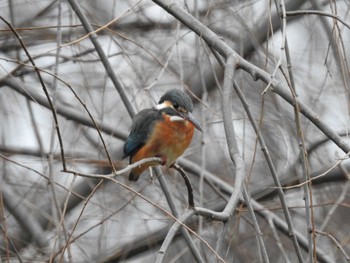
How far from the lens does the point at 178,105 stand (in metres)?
3.66

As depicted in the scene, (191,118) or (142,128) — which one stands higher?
(142,128)

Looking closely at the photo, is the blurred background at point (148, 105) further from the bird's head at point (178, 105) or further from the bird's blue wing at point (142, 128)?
the bird's head at point (178, 105)

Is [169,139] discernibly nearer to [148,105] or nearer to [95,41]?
[148,105]

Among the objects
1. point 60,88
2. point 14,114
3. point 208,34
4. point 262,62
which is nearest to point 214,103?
point 262,62

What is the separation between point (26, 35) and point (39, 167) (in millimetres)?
827

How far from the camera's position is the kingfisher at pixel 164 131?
3.71 metres

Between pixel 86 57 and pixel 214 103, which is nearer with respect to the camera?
pixel 86 57

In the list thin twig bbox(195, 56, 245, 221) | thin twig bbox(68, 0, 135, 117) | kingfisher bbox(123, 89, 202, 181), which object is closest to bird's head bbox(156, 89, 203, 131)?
kingfisher bbox(123, 89, 202, 181)

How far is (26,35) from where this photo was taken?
14.8ft

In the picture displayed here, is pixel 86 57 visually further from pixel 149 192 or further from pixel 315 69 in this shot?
pixel 315 69

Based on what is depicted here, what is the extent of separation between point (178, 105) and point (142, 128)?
0.31 meters

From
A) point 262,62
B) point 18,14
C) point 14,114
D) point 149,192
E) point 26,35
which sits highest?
point 18,14

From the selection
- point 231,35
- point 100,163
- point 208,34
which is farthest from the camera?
point 231,35

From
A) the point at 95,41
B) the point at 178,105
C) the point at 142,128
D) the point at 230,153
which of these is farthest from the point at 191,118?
the point at 230,153
